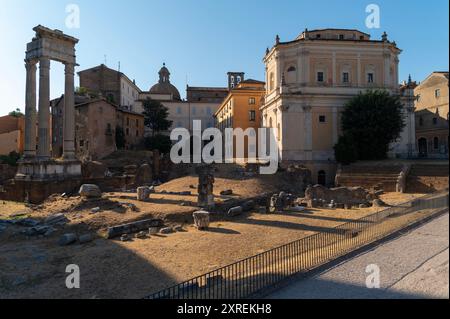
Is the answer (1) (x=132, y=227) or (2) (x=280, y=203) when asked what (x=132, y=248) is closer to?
(1) (x=132, y=227)

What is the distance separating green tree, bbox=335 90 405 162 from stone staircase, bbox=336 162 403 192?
188 cm

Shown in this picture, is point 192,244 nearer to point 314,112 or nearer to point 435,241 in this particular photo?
point 435,241

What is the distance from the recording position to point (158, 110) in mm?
60094

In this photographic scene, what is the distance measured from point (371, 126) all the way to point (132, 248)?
27410 millimetres

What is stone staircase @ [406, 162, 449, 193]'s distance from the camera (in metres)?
26.4

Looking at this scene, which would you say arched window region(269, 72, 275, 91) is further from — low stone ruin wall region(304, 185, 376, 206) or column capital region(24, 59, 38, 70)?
column capital region(24, 59, 38, 70)

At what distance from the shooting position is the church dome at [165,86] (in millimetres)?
82787

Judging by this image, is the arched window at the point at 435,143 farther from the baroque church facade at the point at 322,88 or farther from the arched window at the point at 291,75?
the arched window at the point at 291,75

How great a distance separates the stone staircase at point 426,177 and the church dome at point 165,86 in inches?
2412

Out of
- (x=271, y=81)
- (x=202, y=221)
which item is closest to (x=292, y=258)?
(x=202, y=221)

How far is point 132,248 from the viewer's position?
1371cm

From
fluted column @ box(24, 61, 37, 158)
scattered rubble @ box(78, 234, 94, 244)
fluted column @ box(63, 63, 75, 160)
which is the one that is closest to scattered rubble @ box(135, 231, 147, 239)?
scattered rubble @ box(78, 234, 94, 244)
